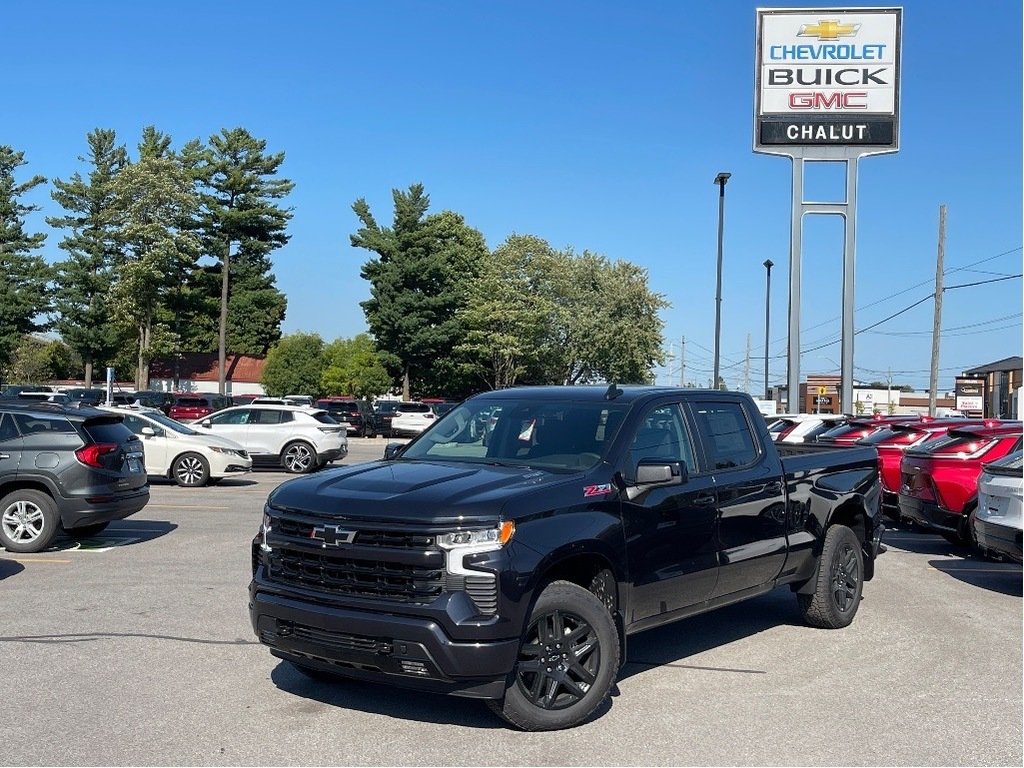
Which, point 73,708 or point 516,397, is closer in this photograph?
point 73,708

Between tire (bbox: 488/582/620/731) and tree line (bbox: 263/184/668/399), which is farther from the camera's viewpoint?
tree line (bbox: 263/184/668/399)

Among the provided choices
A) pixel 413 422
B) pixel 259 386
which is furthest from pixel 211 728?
pixel 259 386

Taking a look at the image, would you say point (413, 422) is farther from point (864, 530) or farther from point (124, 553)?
point (864, 530)

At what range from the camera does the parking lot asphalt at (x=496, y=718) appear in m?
5.34

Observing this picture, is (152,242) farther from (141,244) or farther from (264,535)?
(264,535)

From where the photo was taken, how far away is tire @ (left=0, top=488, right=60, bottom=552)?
11812 millimetres

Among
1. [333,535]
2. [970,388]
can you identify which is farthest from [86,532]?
[970,388]

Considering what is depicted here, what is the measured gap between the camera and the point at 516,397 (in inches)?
287

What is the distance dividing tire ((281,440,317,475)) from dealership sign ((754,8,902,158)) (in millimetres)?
16038

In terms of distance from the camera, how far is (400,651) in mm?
5277

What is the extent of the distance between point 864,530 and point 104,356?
6880 cm

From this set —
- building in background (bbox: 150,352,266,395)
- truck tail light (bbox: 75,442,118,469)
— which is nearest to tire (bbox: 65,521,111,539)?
truck tail light (bbox: 75,442,118,469)

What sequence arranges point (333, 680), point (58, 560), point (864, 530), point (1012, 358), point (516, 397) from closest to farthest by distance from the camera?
1. point (333, 680)
2. point (516, 397)
3. point (864, 530)
4. point (58, 560)
5. point (1012, 358)

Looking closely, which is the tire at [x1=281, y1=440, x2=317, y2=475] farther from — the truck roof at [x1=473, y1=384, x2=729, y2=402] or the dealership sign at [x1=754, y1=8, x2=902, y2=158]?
the truck roof at [x1=473, y1=384, x2=729, y2=402]
